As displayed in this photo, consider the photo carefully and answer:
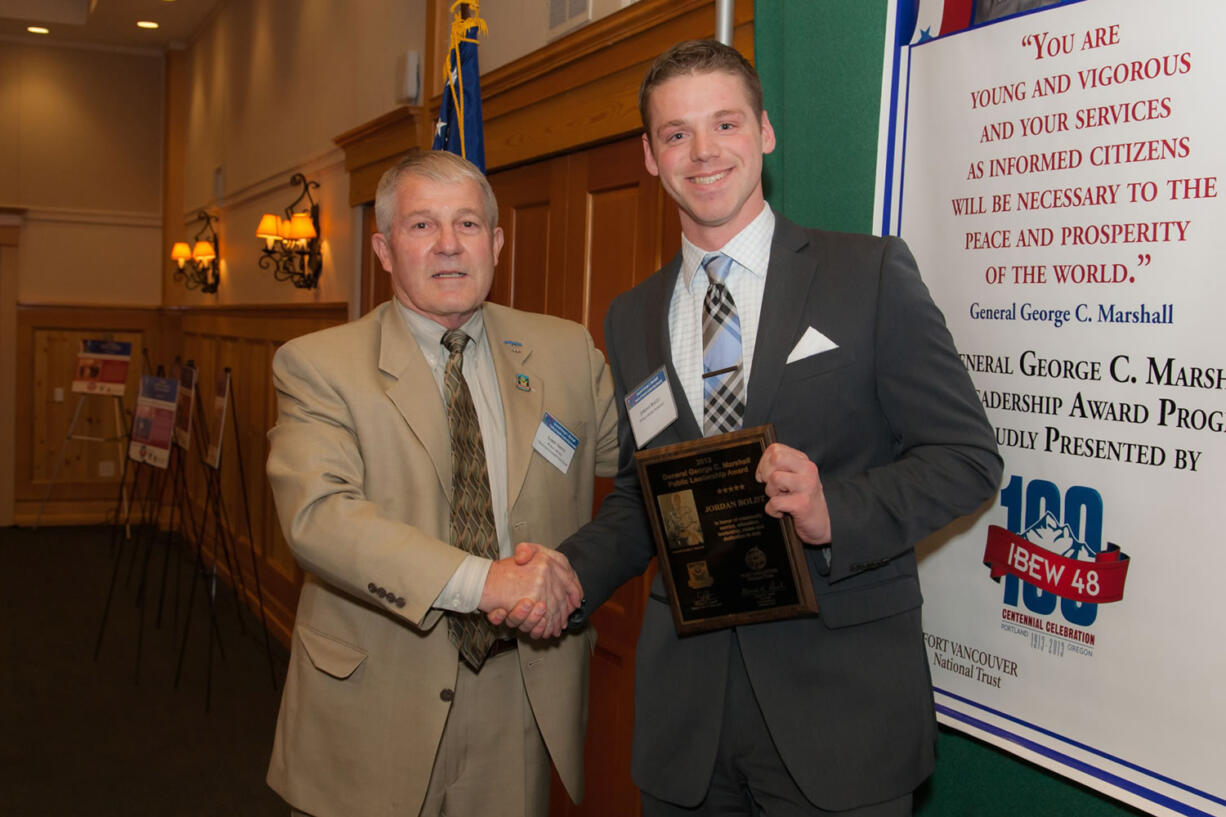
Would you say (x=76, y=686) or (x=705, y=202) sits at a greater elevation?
(x=705, y=202)

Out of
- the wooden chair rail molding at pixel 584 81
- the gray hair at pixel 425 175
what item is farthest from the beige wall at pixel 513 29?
the gray hair at pixel 425 175

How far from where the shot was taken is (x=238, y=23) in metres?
8.21

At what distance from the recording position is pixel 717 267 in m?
1.72

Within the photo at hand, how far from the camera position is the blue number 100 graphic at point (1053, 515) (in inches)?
62.6

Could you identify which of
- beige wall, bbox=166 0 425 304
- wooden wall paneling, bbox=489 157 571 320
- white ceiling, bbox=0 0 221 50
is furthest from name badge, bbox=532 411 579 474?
white ceiling, bbox=0 0 221 50

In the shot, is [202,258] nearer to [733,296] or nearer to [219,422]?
[219,422]

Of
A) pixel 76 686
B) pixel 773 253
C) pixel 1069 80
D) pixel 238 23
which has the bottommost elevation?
pixel 76 686

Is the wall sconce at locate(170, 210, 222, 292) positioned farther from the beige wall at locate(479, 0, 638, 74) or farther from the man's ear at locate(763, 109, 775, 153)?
the man's ear at locate(763, 109, 775, 153)

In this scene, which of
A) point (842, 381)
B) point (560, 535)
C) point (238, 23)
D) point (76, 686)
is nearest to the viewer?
point (842, 381)

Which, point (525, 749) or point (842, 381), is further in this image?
point (525, 749)

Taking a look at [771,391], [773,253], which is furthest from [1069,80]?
[771,391]

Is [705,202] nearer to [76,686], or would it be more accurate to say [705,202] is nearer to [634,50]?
[634,50]

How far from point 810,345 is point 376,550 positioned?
85cm

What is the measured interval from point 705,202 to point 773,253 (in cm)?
14
